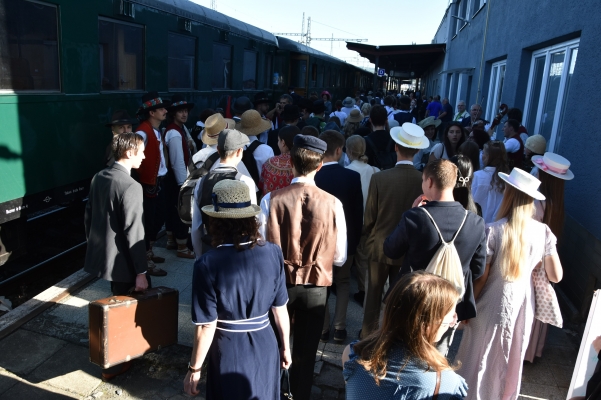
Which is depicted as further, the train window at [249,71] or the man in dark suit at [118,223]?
the train window at [249,71]

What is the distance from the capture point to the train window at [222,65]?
9289mm

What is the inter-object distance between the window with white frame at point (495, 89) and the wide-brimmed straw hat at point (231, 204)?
9.22 metres

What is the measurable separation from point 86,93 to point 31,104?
0.91 metres

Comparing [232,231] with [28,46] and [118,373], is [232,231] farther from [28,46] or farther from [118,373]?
[28,46]

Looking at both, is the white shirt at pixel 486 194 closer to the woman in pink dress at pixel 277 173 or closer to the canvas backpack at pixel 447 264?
the canvas backpack at pixel 447 264

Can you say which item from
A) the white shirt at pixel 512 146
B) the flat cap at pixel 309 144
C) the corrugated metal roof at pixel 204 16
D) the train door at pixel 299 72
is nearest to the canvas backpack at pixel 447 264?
the flat cap at pixel 309 144

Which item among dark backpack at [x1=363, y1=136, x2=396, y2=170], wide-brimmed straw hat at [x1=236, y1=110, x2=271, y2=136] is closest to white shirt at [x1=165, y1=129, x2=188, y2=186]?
wide-brimmed straw hat at [x1=236, y1=110, x2=271, y2=136]

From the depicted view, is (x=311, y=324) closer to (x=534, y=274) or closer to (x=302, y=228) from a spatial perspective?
(x=302, y=228)

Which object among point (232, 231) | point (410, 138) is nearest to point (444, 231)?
point (410, 138)

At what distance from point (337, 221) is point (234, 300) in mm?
1006

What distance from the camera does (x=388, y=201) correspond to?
3.64 m

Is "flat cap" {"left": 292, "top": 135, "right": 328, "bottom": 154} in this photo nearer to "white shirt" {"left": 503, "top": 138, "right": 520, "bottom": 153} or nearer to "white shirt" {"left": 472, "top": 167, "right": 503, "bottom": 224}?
"white shirt" {"left": 472, "top": 167, "right": 503, "bottom": 224}

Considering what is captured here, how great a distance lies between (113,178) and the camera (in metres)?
3.19

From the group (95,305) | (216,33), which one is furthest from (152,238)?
(216,33)
